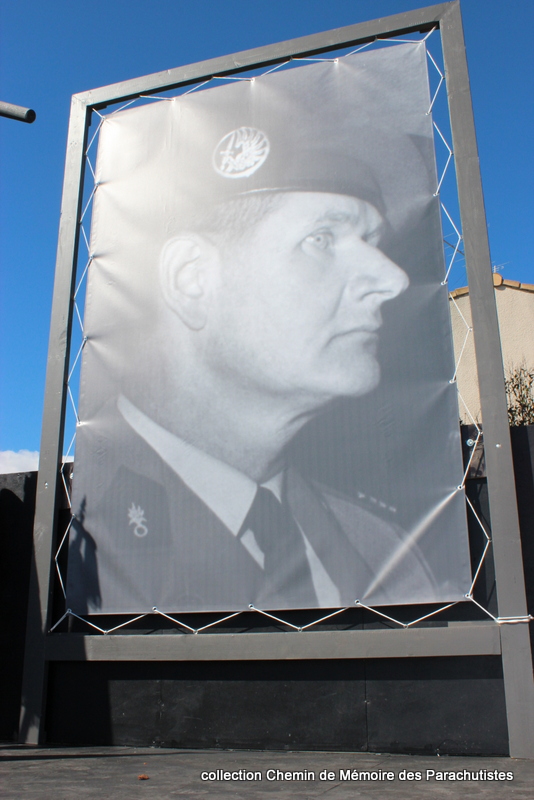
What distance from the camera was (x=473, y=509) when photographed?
16.7 ft

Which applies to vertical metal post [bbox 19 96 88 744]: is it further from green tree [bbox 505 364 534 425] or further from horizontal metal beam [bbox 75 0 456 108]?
green tree [bbox 505 364 534 425]

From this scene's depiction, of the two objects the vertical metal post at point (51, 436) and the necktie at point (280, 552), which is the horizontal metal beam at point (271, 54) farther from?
the necktie at point (280, 552)

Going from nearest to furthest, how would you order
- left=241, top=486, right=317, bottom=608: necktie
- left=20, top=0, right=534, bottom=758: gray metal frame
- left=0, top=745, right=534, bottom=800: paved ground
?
left=0, top=745, right=534, bottom=800: paved ground < left=20, top=0, right=534, bottom=758: gray metal frame < left=241, top=486, right=317, bottom=608: necktie

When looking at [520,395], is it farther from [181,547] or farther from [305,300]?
[181,547]

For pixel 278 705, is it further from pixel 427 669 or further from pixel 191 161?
pixel 191 161

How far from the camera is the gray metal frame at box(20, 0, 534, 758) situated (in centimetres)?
477

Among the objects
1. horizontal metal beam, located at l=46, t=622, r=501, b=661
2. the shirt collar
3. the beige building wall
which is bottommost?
horizontal metal beam, located at l=46, t=622, r=501, b=661

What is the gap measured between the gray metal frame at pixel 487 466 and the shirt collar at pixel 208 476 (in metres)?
0.90

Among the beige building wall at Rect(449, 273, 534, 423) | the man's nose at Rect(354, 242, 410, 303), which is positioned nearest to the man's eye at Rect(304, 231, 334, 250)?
the man's nose at Rect(354, 242, 410, 303)

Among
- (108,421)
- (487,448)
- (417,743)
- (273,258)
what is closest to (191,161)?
(273,258)

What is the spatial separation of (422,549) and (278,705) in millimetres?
1558

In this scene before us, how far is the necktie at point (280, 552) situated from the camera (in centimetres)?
526

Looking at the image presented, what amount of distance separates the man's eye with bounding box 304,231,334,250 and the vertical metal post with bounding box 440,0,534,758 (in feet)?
3.59

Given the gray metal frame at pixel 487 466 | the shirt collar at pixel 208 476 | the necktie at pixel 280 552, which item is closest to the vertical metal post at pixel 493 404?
the gray metal frame at pixel 487 466
